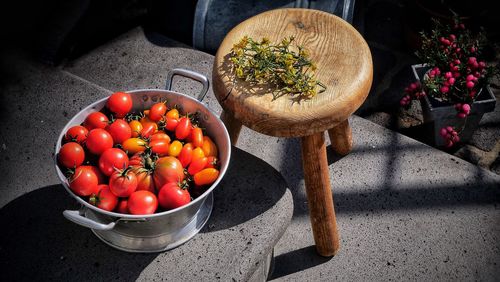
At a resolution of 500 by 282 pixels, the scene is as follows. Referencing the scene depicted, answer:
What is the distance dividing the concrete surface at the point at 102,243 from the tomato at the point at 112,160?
0.45 m

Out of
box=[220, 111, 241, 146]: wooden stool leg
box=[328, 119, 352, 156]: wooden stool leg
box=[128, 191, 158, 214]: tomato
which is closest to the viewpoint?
box=[128, 191, 158, 214]: tomato

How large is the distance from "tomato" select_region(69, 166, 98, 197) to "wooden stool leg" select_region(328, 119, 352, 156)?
1.41m

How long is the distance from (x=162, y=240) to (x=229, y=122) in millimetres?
644

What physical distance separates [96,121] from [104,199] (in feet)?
1.15

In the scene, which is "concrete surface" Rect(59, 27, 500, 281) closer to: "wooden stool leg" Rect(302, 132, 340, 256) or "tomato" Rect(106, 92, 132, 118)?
"wooden stool leg" Rect(302, 132, 340, 256)

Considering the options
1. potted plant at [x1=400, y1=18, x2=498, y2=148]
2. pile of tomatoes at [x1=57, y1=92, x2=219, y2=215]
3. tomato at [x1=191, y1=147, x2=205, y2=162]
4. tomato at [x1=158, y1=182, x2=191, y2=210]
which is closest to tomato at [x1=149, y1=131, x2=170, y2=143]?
pile of tomatoes at [x1=57, y1=92, x2=219, y2=215]

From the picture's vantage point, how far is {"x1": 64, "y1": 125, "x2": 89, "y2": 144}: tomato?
5.59 ft

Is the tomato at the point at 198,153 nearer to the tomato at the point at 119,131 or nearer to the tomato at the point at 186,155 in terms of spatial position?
the tomato at the point at 186,155

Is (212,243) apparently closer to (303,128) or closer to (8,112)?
(303,128)

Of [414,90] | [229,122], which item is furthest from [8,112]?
[414,90]

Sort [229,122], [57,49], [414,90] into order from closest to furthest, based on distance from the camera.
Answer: [229,122] → [414,90] → [57,49]

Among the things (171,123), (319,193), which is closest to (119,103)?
(171,123)

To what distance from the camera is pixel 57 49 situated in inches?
118

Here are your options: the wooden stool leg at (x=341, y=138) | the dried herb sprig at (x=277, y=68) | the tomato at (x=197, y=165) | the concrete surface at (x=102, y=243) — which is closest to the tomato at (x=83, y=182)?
the tomato at (x=197, y=165)
